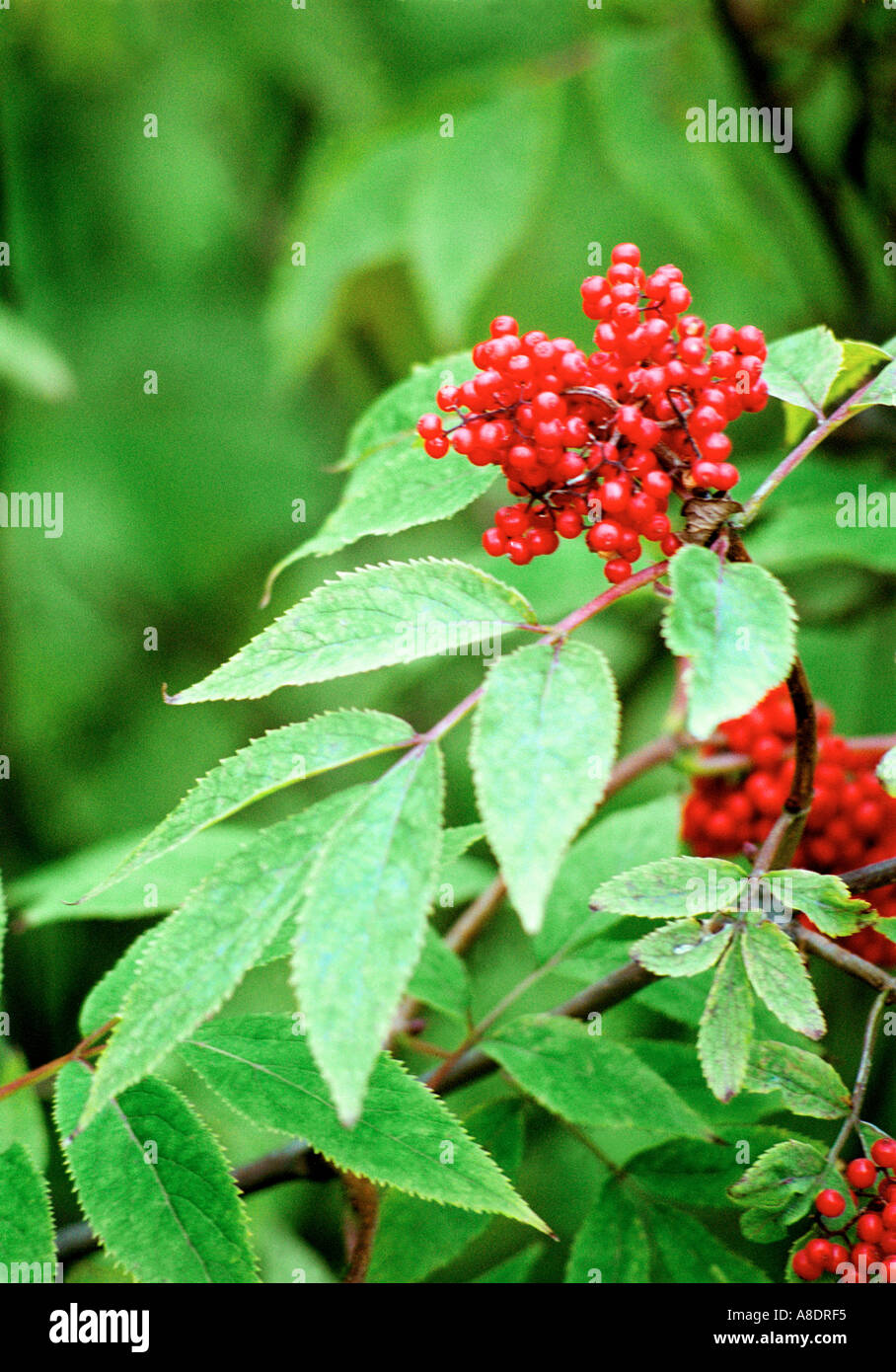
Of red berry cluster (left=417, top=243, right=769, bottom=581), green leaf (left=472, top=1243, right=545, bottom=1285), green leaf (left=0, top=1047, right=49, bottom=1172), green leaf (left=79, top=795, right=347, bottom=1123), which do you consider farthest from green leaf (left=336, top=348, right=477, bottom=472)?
green leaf (left=472, top=1243, right=545, bottom=1285)

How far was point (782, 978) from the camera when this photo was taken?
675 mm

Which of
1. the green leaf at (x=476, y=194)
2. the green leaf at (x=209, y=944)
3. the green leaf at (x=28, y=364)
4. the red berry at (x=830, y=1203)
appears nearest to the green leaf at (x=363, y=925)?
the green leaf at (x=209, y=944)

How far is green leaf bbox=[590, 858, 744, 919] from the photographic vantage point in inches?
26.9

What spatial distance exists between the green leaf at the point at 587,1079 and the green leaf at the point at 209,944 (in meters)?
0.37

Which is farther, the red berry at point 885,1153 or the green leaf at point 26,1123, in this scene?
the green leaf at point 26,1123

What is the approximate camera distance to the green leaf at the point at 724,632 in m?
0.54

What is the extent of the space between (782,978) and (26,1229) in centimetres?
51

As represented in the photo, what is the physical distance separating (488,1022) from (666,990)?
16 cm

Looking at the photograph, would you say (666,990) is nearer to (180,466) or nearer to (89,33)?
(180,466)

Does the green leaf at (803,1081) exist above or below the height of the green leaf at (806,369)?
below

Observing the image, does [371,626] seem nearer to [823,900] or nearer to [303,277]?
[823,900]

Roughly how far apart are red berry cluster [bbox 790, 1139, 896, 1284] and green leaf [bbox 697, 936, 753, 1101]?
0.11 m

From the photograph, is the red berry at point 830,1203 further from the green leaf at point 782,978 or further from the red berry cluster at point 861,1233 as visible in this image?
the green leaf at point 782,978
